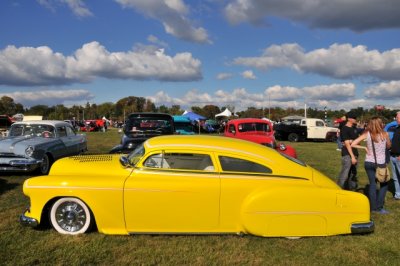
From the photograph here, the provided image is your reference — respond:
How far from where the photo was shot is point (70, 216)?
5227 mm

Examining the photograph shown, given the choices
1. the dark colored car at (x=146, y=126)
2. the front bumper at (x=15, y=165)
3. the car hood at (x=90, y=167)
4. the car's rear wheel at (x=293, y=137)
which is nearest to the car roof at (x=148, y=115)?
the dark colored car at (x=146, y=126)

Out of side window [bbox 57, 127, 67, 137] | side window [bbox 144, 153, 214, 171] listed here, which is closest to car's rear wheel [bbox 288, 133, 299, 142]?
side window [bbox 57, 127, 67, 137]

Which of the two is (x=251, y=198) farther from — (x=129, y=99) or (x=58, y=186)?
(x=129, y=99)

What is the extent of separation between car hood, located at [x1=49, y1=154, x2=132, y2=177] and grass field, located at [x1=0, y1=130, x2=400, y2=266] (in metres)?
0.86

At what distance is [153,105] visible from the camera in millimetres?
108125

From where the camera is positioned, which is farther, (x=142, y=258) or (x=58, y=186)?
(x=58, y=186)

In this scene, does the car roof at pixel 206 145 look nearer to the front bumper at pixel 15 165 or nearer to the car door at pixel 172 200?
the car door at pixel 172 200

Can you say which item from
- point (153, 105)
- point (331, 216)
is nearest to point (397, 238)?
point (331, 216)

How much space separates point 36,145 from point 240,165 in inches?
277

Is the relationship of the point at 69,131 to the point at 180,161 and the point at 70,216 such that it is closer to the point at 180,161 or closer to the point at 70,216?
the point at 70,216

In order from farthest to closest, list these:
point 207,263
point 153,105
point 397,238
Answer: point 153,105
point 397,238
point 207,263

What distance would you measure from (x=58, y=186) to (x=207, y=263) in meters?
2.30

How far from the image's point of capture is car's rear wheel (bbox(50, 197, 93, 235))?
5176 millimetres

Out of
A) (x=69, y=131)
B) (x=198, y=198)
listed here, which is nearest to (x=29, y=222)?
(x=198, y=198)
